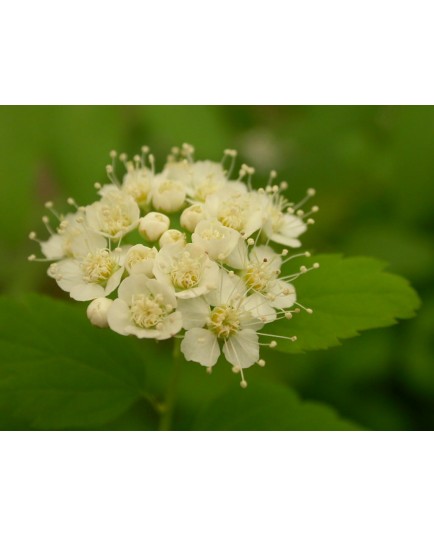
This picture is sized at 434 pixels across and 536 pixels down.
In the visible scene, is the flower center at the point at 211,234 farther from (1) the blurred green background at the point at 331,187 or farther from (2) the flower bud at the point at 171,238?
(1) the blurred green background at the point at 331,187

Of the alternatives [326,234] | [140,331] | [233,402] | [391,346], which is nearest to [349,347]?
[391,346]

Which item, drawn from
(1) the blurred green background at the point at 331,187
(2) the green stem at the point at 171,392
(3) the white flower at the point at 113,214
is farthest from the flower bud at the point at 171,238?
(1) the blurred green background at the point at 331,187

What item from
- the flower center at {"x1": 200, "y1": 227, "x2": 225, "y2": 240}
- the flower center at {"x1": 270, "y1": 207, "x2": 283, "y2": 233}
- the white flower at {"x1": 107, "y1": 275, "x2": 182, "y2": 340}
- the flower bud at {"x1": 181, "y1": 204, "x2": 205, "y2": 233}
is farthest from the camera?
the flower center at {"x1": 270, "y1": 207, "x2": 283, "y2": 233}

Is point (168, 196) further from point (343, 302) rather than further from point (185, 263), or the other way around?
point (343, 302)

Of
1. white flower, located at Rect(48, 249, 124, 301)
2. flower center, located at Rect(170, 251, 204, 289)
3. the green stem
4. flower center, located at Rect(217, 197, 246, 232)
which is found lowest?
the green stem

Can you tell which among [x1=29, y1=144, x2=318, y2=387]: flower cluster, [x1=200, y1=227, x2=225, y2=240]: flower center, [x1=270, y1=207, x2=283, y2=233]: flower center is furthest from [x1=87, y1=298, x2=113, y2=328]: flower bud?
[x1=270, y1=207, x2=283, y2=233]: flower center

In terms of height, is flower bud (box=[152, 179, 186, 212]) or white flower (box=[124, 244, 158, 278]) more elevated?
flower bud (box=[152, 179, 186, 212])

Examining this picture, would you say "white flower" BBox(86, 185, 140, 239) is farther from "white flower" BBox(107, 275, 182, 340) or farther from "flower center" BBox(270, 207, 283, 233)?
"flower center" BBox(270, 207, 283, 233)
